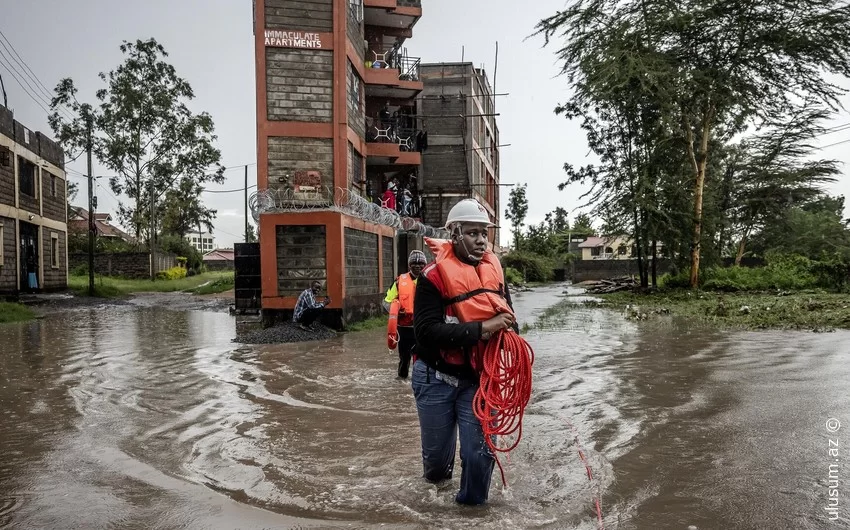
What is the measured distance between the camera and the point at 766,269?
31656 millimetres

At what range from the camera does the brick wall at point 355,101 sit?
2208cm

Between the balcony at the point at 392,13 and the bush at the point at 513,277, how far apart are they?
26.3 meters

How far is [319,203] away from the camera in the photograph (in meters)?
18.0

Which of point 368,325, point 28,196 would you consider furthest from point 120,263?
point 368,325

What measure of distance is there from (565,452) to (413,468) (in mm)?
1362

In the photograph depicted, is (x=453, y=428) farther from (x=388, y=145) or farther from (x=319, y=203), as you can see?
(x=388, y=145)

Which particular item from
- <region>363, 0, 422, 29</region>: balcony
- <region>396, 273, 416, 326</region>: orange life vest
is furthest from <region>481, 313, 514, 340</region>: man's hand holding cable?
<region>363, 0, 422, 29</region>: balcony

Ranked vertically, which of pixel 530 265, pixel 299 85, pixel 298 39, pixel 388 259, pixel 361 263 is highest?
pixel 298 39

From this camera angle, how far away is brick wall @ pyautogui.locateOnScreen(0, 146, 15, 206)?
26.0 metres

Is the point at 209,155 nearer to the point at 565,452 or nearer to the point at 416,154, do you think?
the point at 416,154

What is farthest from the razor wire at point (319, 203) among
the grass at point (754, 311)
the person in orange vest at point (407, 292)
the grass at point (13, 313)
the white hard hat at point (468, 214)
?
the white hard hat at point (468, 214)

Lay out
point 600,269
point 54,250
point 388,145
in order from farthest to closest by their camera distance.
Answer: point 600,269
point 54,250
point 388,145

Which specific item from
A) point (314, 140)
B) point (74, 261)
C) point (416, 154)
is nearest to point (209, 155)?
point (74, 261)

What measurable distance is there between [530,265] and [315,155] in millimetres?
42111
